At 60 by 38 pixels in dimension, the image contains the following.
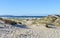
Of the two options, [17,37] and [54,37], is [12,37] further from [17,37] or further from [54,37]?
[54,37]

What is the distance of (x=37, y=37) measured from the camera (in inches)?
339

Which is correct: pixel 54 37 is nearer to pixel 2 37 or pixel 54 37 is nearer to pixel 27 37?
pixel 27 37

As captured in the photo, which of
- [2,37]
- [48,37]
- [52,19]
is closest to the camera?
[2,37]

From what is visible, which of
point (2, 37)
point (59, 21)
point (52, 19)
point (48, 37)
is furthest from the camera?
point (52, 19)

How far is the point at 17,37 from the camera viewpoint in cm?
838

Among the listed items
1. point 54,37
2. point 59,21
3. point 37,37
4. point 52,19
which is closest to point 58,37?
point 54,37

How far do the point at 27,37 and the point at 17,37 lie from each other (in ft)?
1.51

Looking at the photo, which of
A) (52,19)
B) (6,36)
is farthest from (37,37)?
(52,19)

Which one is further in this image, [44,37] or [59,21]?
[59,21]

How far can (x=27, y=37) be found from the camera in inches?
334

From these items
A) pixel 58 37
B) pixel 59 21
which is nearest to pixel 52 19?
pixel 59 21

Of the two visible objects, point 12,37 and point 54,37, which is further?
point 54,37

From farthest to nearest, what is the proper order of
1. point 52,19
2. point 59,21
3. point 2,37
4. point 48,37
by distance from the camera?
point 52,19
point 59,21
point 48,37
point 2,37

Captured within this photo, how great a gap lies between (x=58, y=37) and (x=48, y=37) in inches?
20.3
